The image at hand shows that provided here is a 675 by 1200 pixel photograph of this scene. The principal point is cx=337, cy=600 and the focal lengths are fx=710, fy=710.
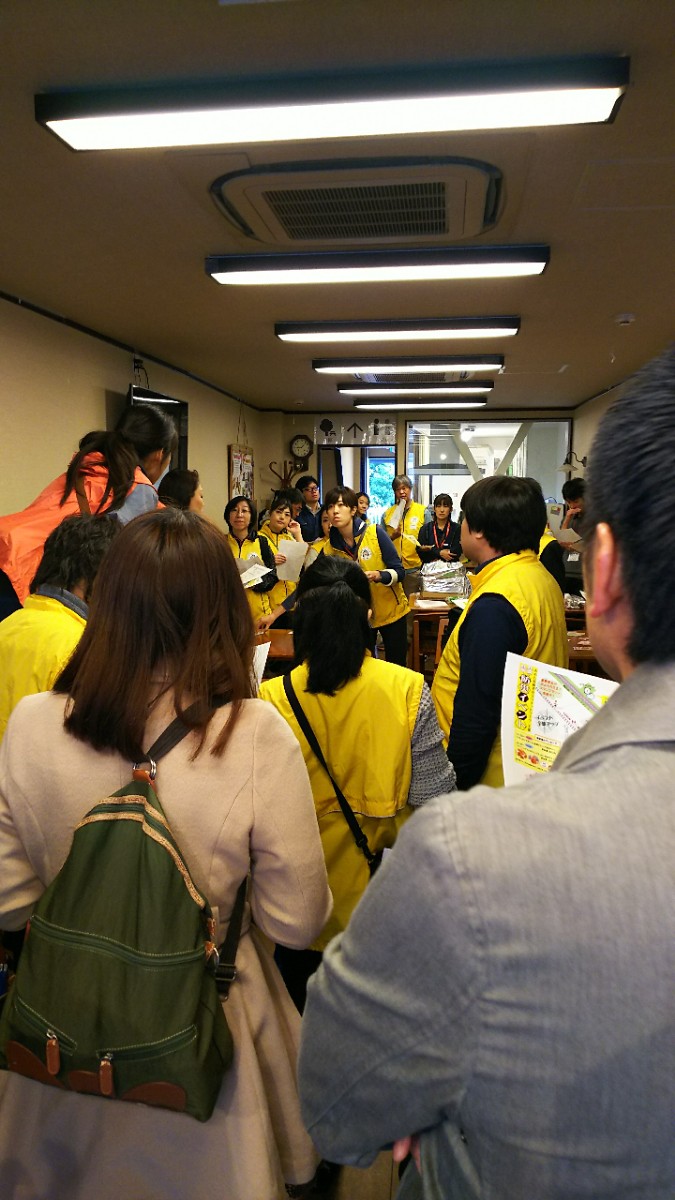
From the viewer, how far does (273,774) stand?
1.07 meters

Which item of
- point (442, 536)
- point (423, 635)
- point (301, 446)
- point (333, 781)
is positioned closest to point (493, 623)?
point (333, 781)

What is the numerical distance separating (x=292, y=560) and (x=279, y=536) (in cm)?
85

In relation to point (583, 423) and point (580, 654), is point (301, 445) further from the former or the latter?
point (580, 654)

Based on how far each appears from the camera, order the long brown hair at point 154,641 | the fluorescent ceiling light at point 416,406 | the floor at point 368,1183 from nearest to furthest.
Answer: the long brown hair at point 154,641, the floor at point 368,1183, the fluorescent ceiling light at point 416,406

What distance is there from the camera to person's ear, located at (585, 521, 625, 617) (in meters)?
0.57

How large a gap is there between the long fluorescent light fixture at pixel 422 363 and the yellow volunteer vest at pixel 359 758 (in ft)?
17.8

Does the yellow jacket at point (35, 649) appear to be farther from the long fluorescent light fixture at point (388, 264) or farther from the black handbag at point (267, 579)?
the black handbag at point (267, 579)

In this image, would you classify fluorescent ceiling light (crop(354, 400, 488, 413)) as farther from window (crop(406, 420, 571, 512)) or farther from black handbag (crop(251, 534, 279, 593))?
black handbag (crop(251, 534, 279, 593))

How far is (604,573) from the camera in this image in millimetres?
578

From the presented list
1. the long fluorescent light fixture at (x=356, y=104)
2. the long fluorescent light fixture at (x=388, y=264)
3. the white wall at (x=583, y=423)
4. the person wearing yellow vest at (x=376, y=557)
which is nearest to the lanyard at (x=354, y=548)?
the person wearing yellow vest at (x=376, y=557)

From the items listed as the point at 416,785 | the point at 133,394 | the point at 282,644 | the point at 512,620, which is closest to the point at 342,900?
the point at 416,785

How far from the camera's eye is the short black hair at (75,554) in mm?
1910

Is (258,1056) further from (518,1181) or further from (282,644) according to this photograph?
(282,644)

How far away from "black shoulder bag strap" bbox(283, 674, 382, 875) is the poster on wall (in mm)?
7403
